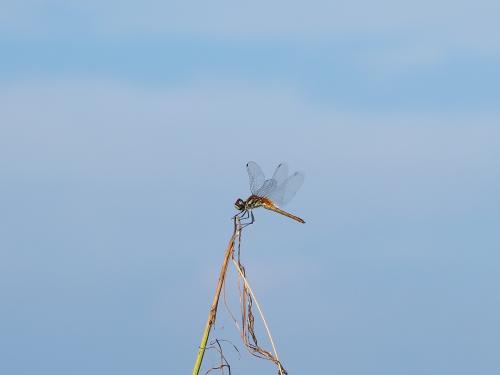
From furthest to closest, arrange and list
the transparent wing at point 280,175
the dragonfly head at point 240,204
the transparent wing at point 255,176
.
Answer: the transparent wing at point 280,175, the transparent wing at point 255,176, the dragonfly head at point 240,204

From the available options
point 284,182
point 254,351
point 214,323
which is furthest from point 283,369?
point 284,182

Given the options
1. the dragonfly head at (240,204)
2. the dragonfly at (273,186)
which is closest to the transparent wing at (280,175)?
the dragonfly at (273,186)

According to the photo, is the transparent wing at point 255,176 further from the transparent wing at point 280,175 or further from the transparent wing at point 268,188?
the transparent wing at point 280,175

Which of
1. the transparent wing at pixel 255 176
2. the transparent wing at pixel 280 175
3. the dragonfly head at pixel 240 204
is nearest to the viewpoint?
the dragonfly head at pixel 240 204

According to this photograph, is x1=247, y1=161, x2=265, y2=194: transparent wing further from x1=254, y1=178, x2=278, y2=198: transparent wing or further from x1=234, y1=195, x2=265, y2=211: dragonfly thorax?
x1=234, y1=195, x2=265, y2=211: dragonfly thorax

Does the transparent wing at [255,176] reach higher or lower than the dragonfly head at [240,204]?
higher

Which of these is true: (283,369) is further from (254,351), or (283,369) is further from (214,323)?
(214,323)

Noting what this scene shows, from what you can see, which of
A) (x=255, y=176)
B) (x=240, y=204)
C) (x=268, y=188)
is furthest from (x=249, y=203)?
(x=268, y=188)
